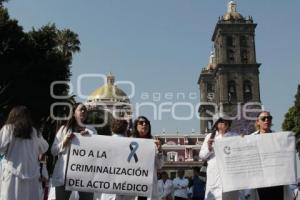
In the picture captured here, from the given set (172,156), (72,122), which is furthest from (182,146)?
(72,122)

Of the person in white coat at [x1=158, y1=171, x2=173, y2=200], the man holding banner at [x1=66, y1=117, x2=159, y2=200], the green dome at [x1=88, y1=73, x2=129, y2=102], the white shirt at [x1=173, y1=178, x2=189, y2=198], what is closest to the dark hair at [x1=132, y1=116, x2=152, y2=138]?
the man holding banner at [x1=66, y1=117, x2=159, y2=200]

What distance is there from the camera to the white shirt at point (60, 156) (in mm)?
7746

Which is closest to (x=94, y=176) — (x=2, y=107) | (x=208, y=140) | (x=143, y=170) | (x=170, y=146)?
(x=143, y=170)

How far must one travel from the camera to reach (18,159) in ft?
23.7

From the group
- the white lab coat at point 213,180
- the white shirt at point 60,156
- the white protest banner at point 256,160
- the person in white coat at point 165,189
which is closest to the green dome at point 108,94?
the person in white coat at point 165,189

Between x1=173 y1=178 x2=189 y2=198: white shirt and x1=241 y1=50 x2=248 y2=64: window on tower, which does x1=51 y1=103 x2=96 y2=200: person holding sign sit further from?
x1=241 y1=50 x2=248 y2=64: window on tower

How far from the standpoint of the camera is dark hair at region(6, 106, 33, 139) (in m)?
7.17

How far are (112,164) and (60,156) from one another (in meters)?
0.82

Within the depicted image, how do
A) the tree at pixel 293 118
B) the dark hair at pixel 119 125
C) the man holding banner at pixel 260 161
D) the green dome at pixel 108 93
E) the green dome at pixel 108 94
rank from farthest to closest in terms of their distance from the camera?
the green dome at pixel 108 93 → the green dome at pixel 108 94 → the tree at pixel 293 118 → the dark hair at pixel 119 125 → the man holding banner at pixel 260 161

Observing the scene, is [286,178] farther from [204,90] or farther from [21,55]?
Result: [204,90]

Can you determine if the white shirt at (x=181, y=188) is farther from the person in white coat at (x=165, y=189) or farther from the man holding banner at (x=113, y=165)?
the man holding banner at (x=113, y=165)

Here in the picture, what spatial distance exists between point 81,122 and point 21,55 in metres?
22.9

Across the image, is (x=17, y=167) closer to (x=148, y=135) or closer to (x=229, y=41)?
(x=148, y=135)

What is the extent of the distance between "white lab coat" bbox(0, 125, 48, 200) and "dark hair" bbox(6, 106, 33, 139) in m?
0.09
